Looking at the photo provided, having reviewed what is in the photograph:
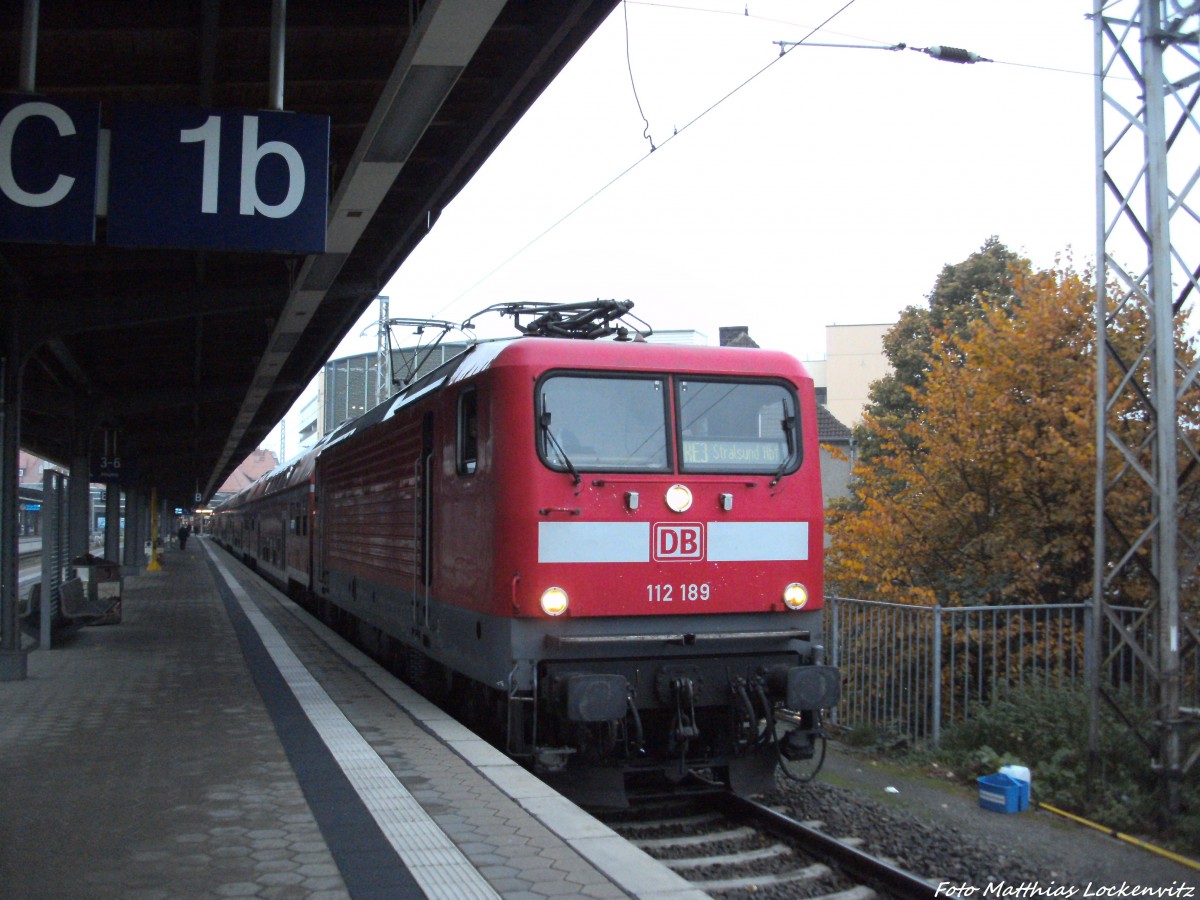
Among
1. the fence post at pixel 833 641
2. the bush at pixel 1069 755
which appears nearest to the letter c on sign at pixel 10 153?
the bush at pixel 1069 755

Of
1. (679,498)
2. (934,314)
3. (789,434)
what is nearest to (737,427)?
(789,434)

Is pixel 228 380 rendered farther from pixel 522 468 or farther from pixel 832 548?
pixel 522 468

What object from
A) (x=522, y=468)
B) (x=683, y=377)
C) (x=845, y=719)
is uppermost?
(x=683, y=377)

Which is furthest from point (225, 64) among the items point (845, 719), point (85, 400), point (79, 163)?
point (85, 400)

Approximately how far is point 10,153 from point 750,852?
5613 mm

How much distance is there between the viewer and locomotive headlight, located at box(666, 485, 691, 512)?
284 inches

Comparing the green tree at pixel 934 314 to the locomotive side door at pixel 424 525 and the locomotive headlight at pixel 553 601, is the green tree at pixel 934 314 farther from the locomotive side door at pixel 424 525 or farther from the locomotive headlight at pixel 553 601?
the locomotive headlight at pixel 553 601

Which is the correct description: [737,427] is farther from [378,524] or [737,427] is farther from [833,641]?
[378,524]

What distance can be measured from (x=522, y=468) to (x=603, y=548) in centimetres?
71

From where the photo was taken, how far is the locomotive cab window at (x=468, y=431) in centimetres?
758

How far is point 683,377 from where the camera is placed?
24.7ft

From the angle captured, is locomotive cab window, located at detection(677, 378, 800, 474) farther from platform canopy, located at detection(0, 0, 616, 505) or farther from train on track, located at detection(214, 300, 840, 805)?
platform canopy, located at detection(0, 0, 616, 505)

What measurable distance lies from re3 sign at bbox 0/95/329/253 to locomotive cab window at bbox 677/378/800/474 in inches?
104

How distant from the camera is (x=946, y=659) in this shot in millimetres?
10836
